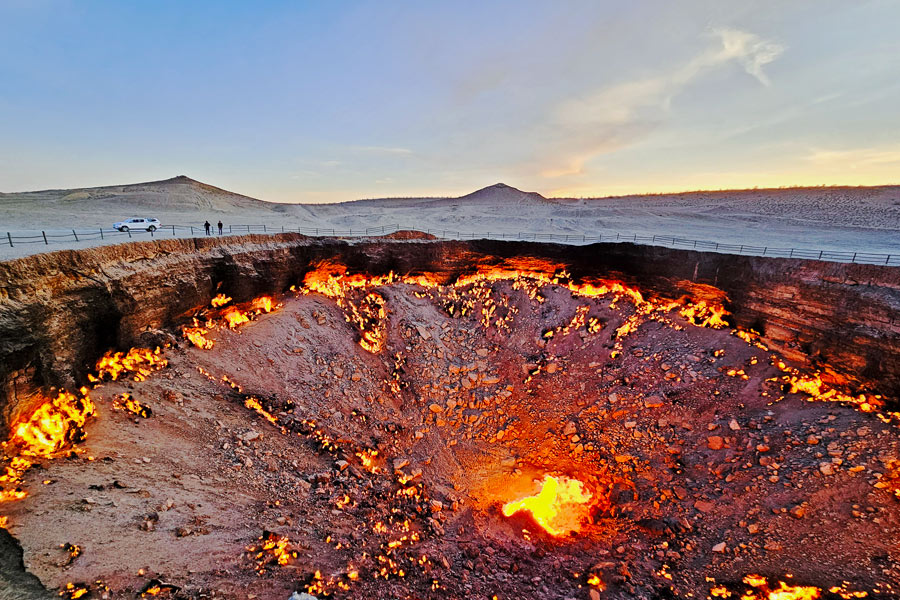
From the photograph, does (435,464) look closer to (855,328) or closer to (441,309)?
(441,309)

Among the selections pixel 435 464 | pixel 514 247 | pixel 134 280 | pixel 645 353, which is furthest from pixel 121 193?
pixel 645 353

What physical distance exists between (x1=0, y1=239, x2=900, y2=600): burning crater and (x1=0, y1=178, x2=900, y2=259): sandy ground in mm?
23287

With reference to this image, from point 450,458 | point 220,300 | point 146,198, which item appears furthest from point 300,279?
point 146,198

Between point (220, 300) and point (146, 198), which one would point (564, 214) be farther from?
point (146, 198)

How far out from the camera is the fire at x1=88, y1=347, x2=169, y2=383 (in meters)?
11.2

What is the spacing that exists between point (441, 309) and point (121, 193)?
205ft

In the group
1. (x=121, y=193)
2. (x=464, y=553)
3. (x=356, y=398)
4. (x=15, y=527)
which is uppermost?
(x=121, y=193)

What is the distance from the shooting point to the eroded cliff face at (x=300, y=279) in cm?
927

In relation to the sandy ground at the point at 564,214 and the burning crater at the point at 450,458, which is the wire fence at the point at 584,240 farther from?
the sandy ground at the point at 564,214

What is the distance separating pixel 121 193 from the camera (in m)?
56.1

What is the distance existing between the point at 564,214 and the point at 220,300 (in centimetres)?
5819

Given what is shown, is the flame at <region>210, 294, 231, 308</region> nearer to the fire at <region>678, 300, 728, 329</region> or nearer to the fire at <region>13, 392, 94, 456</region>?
the fire at <region>13, 392, 94, 456</region>

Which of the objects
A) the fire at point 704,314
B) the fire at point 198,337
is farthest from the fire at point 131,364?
the fire at point 704,314

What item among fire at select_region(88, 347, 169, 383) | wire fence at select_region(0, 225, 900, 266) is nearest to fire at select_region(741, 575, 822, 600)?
wire fence at select_region(0, 225, 900, 266)
